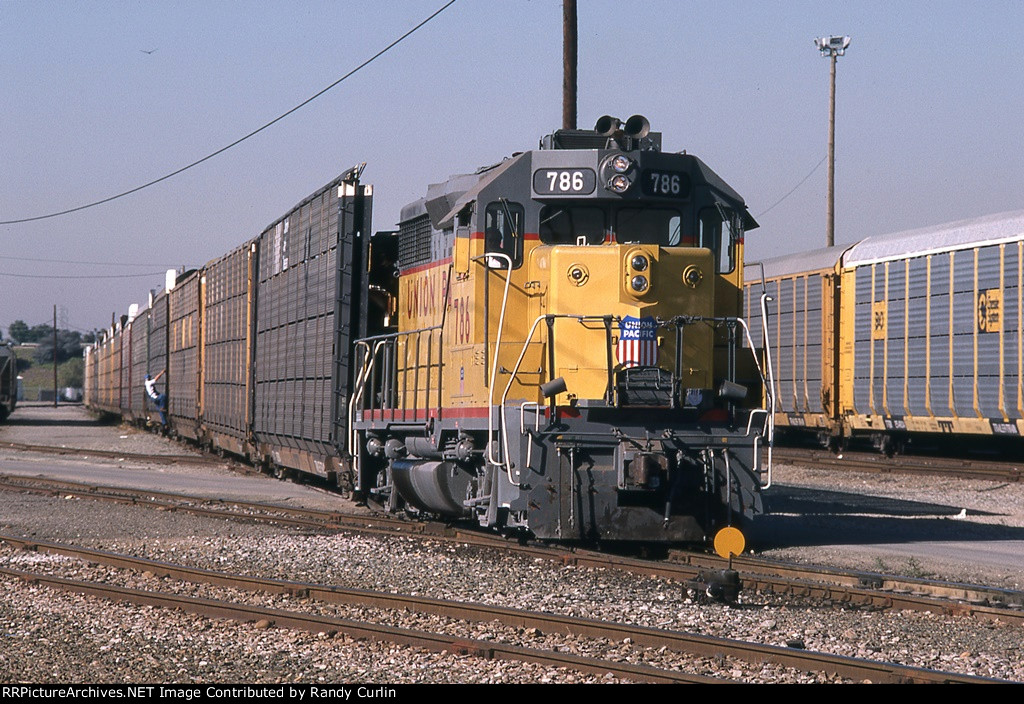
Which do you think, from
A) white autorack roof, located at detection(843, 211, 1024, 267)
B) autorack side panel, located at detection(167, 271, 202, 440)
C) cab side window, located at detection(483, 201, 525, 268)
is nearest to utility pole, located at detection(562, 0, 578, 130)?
white autorack roof, located at detection(843, 211, 1024, 267)

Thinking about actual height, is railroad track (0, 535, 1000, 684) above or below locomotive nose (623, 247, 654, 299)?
below

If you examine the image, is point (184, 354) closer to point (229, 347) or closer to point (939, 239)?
point (229, 347)

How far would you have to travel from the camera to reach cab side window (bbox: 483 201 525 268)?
10461mm

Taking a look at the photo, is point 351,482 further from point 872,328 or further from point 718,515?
point 872,328

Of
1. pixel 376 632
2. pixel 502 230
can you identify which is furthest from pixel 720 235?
pixel 376 632

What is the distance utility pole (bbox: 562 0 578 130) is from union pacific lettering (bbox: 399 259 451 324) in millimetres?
6215

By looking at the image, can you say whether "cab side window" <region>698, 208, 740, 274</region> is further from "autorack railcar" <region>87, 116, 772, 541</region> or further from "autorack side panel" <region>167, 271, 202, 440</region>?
"autorack side panel" <region>167, 271, 202, 440</region>

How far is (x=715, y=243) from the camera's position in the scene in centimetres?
1082

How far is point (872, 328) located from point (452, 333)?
12.8 m

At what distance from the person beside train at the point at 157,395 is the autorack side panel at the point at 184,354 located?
0.55 metres

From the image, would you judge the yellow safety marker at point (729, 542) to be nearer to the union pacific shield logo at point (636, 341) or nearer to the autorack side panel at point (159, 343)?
the union pacific shield logo at point (636, 341)

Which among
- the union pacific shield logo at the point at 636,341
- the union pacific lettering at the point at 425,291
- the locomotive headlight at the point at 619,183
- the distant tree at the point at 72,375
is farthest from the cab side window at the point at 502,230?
the distant tree at the point at 72,375

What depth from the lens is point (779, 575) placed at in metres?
9.66
